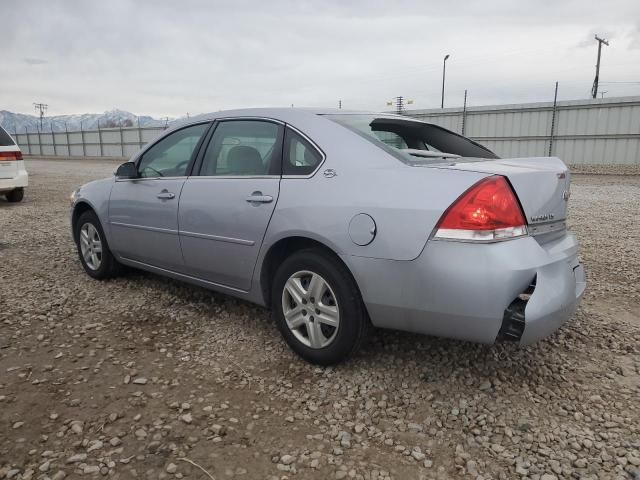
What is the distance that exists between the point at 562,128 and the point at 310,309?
63.8 ft

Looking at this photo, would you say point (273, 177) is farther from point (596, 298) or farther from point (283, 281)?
point (596, 298)

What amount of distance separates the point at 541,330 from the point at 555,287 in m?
0.23

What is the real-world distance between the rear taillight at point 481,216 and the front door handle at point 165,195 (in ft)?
7.00

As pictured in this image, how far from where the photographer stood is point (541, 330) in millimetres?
2359

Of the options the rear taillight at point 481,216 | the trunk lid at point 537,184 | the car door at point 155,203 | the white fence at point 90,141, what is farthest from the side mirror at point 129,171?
the white fence at point 90,141

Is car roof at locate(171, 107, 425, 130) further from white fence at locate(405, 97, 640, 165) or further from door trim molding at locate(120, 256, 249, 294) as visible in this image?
white fence at locate(405, 97, 640, 165)

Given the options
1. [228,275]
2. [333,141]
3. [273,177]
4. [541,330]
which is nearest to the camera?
[541,330]

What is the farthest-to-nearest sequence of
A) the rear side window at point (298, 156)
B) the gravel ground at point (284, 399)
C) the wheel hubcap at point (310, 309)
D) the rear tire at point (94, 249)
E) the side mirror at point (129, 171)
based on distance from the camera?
1. the rear tire at point (94, 249)
2. the side mirror at point (129, 171)
3. the rear side window at point (298, 156)
4. the wheel hubcap at point (310, 309)
5. the gravel ground at point (284, 399)

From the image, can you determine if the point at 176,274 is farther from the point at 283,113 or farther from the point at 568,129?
the point at 568,129

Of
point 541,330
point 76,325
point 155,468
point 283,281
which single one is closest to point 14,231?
point 76,325

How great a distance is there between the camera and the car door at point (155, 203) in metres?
3.68

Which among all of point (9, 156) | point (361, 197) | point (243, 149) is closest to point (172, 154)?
point (243, 149)

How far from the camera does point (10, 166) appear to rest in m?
9.84

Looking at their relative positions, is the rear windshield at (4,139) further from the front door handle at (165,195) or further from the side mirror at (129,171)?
the front door handle at (165,195)
